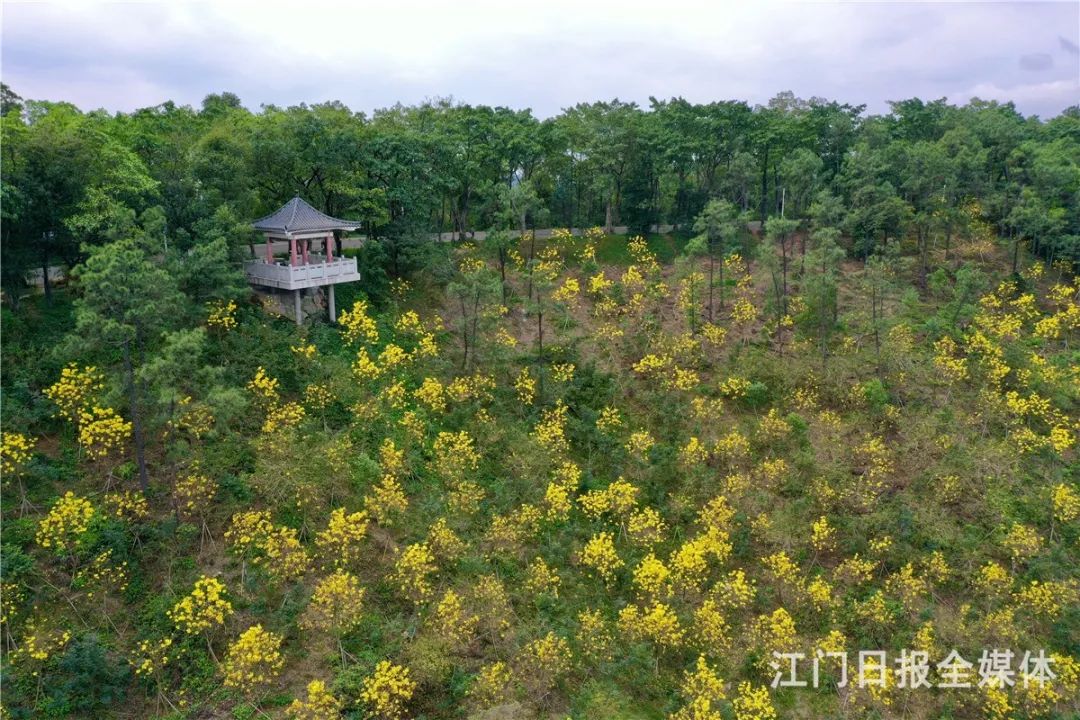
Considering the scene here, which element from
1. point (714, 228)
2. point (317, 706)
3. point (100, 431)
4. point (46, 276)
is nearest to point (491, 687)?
point (317, 706)

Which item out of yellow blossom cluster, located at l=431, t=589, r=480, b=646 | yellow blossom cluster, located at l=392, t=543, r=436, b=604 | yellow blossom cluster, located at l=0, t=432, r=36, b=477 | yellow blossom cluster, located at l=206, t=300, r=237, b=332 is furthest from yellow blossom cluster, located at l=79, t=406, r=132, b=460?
yellow blossom cluster, located at l=431, t=589, r=480, b=646

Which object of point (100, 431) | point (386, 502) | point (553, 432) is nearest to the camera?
point (100, 431)

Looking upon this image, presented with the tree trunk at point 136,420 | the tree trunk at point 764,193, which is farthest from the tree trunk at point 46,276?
the tree trunk at point 764,193

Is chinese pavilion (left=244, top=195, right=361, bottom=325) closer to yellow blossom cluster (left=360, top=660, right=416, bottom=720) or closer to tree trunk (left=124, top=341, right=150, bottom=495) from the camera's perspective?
tree trunk (left=124, top=341, right=150, bottom=495)

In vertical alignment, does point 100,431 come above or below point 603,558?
above

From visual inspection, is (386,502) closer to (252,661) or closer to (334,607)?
(334,607)

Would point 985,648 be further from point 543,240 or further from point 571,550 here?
point 543,240

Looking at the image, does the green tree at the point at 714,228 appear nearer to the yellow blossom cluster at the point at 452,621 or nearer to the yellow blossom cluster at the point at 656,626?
the yellow blossom cluster at the point at 656,626

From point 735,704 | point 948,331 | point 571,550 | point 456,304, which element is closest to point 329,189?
point 456,304
